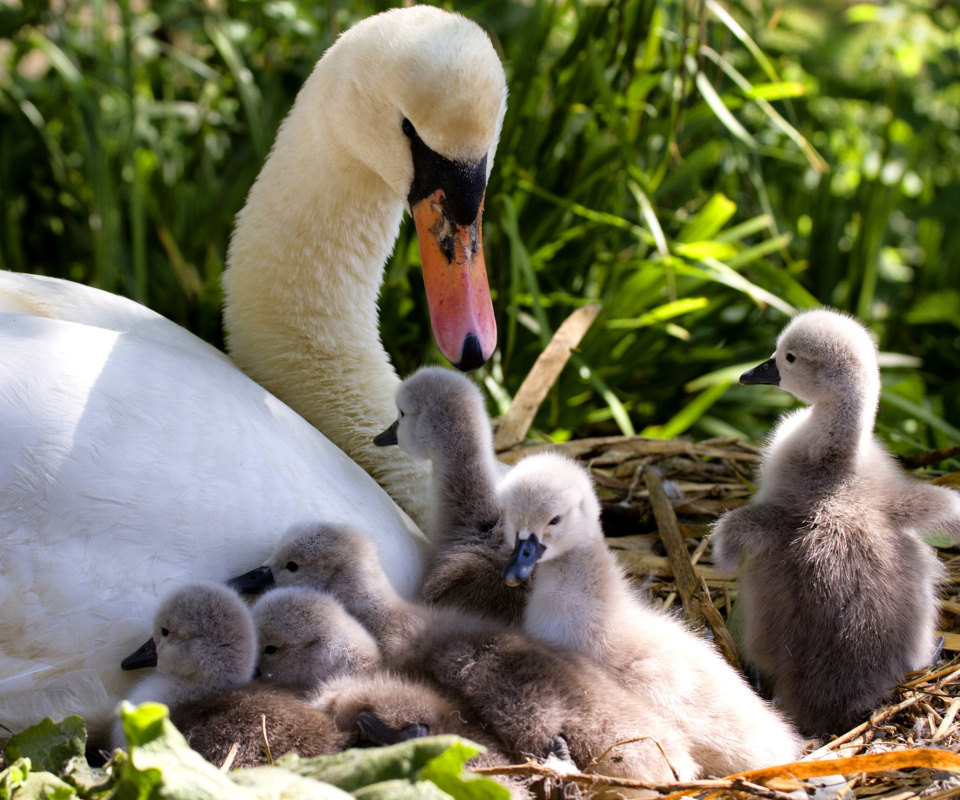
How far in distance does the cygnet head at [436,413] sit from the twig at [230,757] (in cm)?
82

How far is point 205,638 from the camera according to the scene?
5.49ft

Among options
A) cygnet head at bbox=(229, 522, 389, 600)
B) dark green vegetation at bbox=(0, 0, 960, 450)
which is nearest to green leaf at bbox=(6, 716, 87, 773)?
cygnet head at bbox=(229, 522, 389, 600)

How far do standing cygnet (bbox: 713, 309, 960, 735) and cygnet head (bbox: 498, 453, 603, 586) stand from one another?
33 cm

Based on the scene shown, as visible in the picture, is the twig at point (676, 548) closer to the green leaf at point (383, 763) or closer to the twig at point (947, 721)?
the twig at point (947, 721)

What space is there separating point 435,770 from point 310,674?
0.47 m

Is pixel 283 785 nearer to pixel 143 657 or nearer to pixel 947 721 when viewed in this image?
pixel 143 657

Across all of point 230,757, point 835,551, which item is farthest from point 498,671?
point 835,551

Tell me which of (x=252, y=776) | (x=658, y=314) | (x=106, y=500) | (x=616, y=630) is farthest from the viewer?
(x=658, y=314)

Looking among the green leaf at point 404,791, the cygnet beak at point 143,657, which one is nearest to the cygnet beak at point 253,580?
the cygnet beak at point 143,657

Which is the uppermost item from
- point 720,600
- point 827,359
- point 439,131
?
point 439,131

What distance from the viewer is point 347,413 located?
254 centimetres

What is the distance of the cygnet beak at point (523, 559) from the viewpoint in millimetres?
1845

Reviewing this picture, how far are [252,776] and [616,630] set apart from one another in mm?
759

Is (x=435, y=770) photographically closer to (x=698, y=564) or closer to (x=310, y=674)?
(x=310, y=674)
